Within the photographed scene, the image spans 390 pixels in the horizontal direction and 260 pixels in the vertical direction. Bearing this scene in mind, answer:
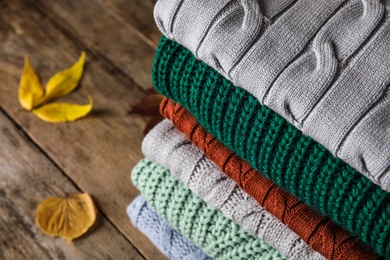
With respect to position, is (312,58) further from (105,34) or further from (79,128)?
(105,34)

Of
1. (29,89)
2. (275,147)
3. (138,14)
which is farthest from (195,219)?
(138,14)

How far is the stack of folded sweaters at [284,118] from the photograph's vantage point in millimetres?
577

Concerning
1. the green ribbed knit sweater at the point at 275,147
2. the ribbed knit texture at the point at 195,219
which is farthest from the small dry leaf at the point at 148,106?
the green ribbed knit sweater at the point at 275,147

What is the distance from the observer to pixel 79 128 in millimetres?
1070

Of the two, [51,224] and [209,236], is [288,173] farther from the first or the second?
[51,224]

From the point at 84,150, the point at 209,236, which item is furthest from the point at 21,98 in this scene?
the point at 209,236

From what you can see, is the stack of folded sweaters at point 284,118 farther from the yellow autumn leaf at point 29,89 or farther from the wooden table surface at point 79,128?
the yellow autumn leaf at point 29,89

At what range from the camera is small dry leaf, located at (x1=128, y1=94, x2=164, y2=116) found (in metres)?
1.09

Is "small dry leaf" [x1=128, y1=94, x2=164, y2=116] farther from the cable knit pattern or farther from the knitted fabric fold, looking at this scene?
the cable knit pattern

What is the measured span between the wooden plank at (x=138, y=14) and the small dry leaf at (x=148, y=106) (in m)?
0.12

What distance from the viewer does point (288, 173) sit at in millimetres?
635

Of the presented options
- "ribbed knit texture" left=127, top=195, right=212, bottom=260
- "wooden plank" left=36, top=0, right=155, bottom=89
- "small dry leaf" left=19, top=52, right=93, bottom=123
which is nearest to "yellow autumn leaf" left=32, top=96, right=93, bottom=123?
"small dry leaf" left=19, top=52, right=93, bottom=123

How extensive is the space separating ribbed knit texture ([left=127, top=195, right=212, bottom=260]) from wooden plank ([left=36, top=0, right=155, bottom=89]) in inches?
11.1

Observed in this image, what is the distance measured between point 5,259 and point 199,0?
0.47 m
